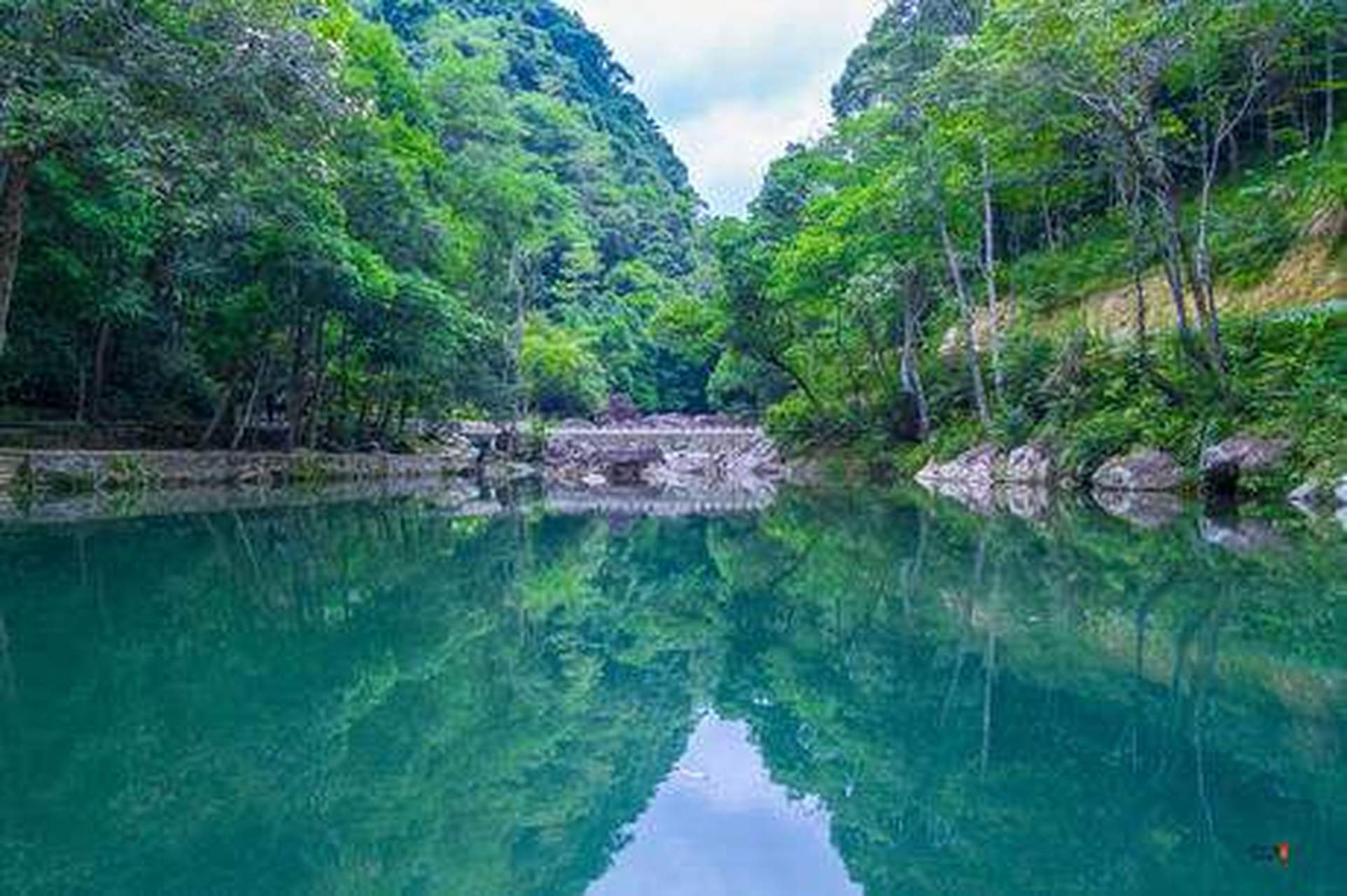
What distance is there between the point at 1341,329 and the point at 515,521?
47.6ft

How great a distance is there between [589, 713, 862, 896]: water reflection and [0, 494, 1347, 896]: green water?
0.02 meters

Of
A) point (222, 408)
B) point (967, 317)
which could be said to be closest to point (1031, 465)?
point (967, 317)

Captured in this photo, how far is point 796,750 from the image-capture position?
5.25m

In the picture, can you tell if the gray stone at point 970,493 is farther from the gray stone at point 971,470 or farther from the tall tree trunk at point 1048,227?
the tall tree trunk at point 1048,227

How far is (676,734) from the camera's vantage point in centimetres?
557

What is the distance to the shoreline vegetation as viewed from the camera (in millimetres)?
16859

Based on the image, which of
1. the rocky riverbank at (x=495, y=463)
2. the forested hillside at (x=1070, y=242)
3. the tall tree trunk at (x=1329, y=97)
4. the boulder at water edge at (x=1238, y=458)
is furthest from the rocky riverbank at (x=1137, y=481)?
the tall tree trunk at (x=1329, y=97)

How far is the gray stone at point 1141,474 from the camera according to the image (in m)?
22.0

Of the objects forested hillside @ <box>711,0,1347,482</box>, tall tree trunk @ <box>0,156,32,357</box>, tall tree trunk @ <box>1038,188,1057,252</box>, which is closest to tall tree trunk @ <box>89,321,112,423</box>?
tall tree trunk @ <box>0,156,32,357</box>

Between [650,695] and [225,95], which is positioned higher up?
[225,95]

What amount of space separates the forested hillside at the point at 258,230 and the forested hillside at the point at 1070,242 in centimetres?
826

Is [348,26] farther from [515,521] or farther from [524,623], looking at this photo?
[524,623]

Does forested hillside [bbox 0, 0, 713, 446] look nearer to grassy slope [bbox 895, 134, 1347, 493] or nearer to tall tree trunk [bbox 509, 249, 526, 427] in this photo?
tall tree trunk [bbox 509, 249, 526, 427]

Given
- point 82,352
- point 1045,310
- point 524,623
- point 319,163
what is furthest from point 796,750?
point 1045,310
